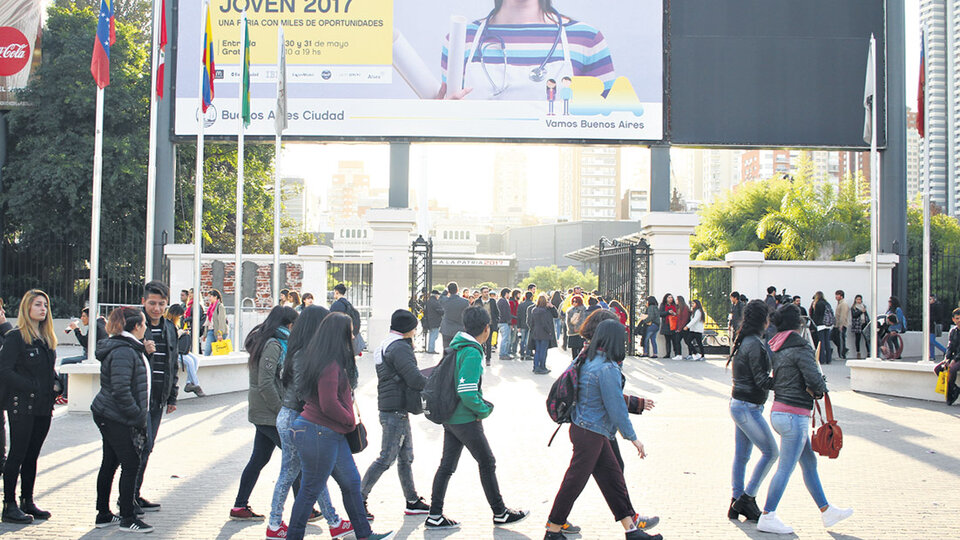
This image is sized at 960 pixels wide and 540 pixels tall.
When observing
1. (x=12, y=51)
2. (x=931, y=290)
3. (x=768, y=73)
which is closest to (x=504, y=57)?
(x=768, y=73)

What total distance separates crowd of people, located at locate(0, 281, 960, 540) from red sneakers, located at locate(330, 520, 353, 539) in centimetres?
1

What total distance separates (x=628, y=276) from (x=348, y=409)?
1642cm

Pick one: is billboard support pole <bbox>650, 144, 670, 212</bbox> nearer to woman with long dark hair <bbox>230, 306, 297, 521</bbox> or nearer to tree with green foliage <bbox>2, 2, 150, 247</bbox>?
tree with green foliage <bbox>2, 2, 150, 247</bbox>

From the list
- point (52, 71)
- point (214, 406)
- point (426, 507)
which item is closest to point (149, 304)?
point (426, 507)

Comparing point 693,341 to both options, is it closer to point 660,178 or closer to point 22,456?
point 660,178

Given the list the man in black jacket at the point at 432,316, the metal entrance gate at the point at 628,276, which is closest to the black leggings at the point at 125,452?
the man in black jacket at the point at 432,316

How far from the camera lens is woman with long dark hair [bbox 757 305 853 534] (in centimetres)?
598

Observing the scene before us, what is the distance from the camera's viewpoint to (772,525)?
19.6 feet

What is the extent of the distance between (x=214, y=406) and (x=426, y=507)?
6.18 metres

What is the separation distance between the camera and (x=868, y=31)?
792 inches

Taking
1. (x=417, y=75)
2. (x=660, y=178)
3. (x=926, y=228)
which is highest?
(x=417, y=75)

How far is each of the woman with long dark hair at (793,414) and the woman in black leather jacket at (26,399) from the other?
5.38m

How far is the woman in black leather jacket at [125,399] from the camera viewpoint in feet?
18.6

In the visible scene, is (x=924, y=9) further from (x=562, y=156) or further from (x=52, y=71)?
(x=562, y=156)
